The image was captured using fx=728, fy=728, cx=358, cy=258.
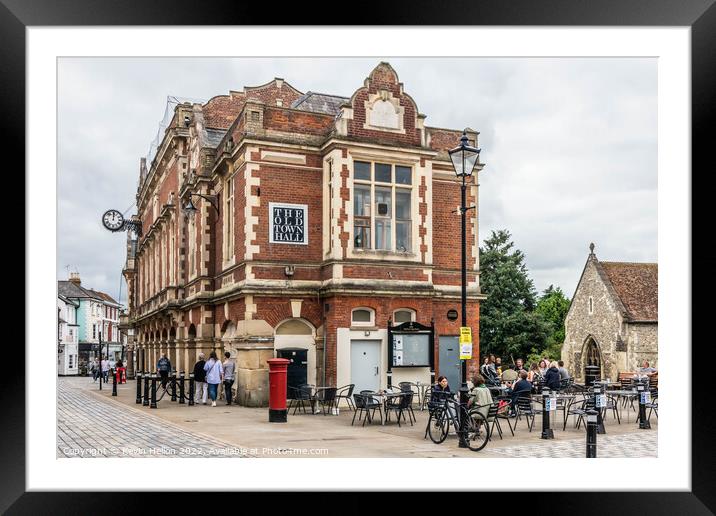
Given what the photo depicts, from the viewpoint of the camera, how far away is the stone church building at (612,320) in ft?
91.1

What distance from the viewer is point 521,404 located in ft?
53.0

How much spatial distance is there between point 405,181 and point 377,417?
7.02 metres

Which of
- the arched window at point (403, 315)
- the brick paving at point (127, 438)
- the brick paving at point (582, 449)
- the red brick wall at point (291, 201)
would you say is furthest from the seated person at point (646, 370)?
the brick paving at point (127, 438)

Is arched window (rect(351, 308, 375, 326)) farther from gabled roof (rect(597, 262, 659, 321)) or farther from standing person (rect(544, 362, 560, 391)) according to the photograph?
gabled roof (rect(597, 262, 659, 321))

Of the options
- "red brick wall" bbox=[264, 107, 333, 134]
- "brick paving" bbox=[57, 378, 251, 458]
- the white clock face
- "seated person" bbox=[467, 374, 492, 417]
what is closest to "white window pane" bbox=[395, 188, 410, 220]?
"red brick wall" bbox=[264, 107, 333, 134]

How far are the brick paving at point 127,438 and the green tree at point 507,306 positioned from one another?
25.7 meters

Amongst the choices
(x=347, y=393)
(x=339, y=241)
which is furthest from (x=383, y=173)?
(x=347, y=393)

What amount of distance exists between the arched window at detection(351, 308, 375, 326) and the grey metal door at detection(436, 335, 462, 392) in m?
2.78

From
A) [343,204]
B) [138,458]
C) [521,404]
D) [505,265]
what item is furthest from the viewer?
[505,265]

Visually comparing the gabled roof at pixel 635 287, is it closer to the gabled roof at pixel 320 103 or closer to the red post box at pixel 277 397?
the gabled roof at pixel 320 103

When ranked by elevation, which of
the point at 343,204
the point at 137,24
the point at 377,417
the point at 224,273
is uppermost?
the point at 137,24

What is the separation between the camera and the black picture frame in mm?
9633

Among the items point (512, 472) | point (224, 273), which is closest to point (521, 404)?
point (512, 472)
